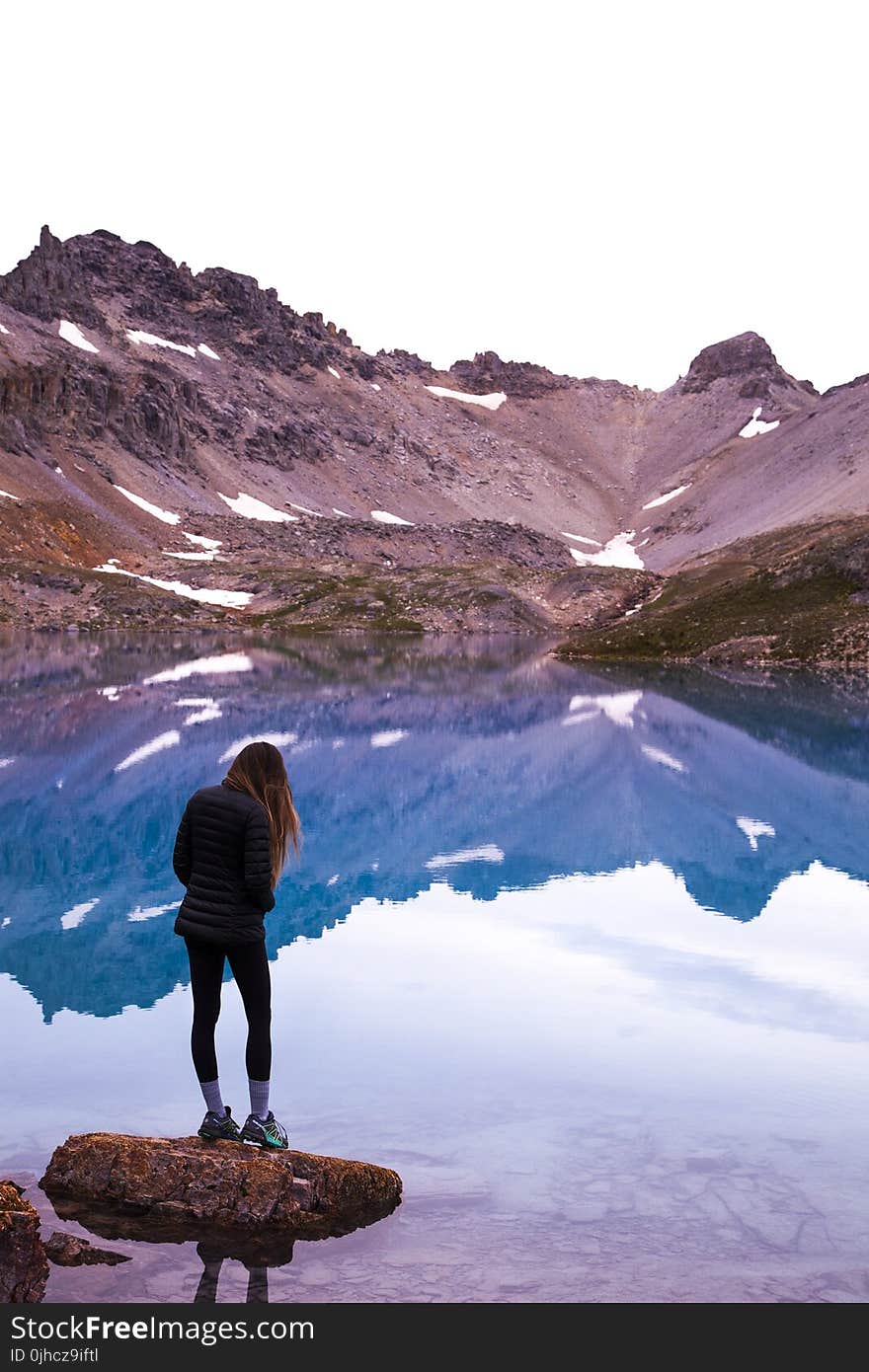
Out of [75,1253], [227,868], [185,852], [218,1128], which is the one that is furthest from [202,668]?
[75,1253]

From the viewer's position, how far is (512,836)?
38.7 metres

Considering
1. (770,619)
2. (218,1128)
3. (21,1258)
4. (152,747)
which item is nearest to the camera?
(21,1258)

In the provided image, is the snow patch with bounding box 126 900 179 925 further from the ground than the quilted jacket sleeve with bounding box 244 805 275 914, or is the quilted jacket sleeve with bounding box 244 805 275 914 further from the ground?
the quilted jacket sleeve with bounding box 244 805 275 914

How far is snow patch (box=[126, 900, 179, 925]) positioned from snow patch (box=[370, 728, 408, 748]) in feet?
107

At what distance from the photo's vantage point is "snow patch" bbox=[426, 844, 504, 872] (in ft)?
Answer: 111

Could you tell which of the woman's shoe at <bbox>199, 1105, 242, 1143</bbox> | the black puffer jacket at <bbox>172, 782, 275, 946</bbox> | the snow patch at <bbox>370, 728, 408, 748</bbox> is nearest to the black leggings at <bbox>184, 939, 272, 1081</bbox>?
the black puffer jacket at <bbox>172, 782, 275, 946</bbox>

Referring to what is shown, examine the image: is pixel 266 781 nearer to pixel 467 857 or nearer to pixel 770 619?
pixel 467 857

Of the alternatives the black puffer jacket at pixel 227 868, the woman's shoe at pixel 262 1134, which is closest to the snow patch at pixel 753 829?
the woman's shoe at pixel 262 1134

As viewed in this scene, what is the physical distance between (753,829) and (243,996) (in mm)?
29653

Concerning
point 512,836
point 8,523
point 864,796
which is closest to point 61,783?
point 512,836

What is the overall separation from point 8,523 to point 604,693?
13827 centimetres

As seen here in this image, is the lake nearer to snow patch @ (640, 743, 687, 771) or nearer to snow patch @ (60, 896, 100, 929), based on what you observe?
snow patch @ (60, 896, 100, 929)

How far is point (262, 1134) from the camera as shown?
12.8 meters

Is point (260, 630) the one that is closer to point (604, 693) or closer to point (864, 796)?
point (604, 693)
